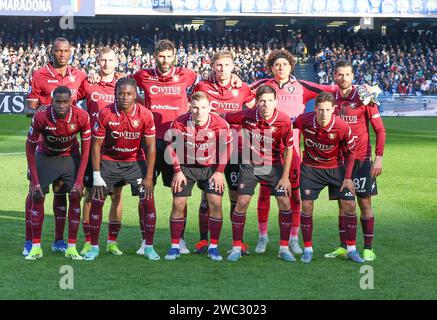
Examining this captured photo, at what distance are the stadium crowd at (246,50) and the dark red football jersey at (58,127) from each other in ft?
109

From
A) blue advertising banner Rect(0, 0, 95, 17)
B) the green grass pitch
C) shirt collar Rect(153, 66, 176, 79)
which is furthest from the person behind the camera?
blue advertising banner Rect(0, 0, 95, 17)

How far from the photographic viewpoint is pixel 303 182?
9.20 m

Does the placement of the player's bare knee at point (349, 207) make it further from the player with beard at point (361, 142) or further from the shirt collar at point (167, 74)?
the shirt collar at point (167, 74)

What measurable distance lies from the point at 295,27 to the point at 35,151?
43245mm

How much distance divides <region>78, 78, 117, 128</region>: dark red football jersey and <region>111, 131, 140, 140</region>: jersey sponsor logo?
74 cm

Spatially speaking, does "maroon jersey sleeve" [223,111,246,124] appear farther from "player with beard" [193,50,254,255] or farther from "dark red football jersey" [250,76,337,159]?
"dark red football jersey" [250,76,337,159]

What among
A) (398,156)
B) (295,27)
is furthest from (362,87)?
(295,27)

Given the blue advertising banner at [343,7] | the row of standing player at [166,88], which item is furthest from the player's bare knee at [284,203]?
the blue advertising banner at [343,7]

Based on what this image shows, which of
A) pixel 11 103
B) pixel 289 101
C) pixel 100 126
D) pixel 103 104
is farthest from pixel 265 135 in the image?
pixel 11 103

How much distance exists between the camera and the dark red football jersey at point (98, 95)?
9.78 meters

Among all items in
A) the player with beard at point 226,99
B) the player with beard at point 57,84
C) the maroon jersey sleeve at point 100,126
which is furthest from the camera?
the player with beard at point 226,99

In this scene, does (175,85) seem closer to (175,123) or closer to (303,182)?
(175,123)

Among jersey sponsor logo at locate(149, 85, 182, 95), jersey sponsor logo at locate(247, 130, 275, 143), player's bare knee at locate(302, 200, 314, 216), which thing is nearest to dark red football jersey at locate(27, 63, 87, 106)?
jersey sponsor logo at locate(149, 85, 182, 95)

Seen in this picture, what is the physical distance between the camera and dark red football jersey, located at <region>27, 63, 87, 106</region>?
9875 mm
